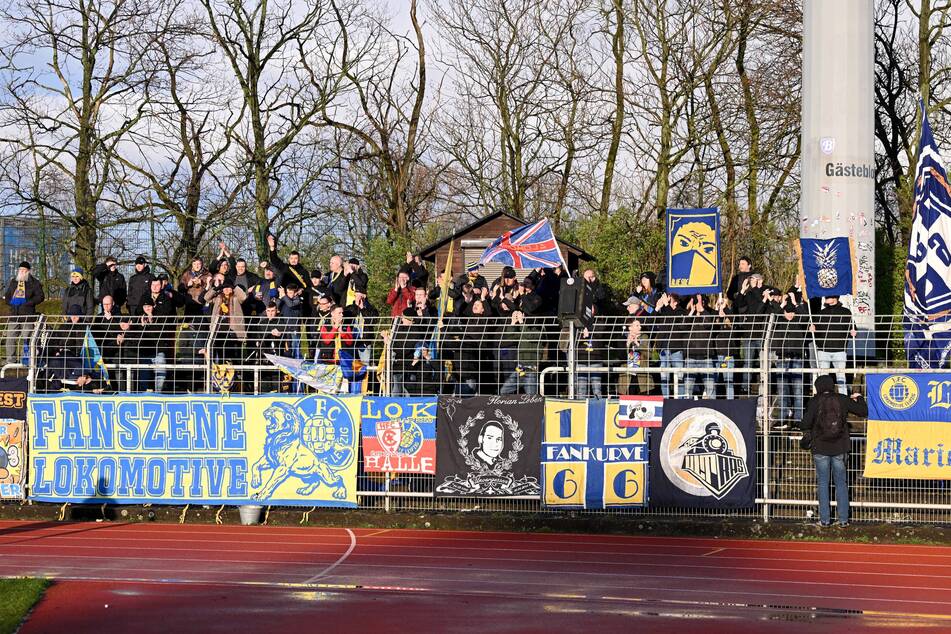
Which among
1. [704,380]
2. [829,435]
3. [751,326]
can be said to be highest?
[751,326]

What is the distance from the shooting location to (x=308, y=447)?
54.9 ft

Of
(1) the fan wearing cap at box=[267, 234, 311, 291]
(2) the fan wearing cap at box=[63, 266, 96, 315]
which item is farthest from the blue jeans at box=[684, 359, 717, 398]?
(2) the fan wearing cap at box=[63, 266, 96, 315]

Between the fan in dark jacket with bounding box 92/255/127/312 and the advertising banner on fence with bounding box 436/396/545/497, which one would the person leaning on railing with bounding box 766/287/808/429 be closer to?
the advertising banner on fence with bounding box 436/396/545/497

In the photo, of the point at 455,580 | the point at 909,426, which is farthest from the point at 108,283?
the point at 909,426

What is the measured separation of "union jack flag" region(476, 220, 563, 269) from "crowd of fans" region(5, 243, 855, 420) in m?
0.72

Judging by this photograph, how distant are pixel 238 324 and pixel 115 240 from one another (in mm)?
19485

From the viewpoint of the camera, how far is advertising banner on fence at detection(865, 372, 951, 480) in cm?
1538

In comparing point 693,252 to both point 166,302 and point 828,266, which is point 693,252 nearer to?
point 828,266

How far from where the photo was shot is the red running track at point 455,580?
11102 mm

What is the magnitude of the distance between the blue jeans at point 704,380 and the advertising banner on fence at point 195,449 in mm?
4437

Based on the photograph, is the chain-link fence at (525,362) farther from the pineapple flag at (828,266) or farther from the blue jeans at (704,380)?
the pineapple flag at (828,266)

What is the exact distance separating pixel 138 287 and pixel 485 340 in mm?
7172

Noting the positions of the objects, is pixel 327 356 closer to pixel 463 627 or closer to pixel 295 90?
pixel 463 627

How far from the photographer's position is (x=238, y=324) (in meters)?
17.2
